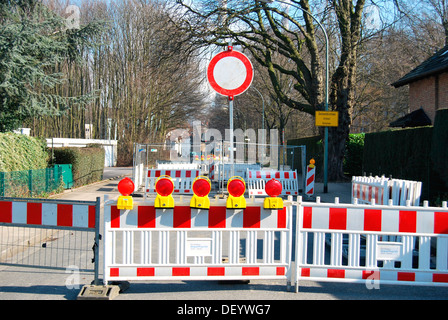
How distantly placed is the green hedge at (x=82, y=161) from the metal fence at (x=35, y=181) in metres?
0.67

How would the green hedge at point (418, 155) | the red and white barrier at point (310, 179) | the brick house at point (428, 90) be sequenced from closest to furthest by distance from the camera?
1. the green hedge at point (418, 155)
2. the red and white barrier at point (310, 179)
3. the brick house at point (428, 90)

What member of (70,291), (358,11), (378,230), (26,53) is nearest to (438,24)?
Answer: (358,11)

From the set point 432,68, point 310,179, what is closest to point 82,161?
point 310,179

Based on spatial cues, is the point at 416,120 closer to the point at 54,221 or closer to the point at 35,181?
the point at 35,181

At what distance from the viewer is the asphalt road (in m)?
5.21

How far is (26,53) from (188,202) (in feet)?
42.5

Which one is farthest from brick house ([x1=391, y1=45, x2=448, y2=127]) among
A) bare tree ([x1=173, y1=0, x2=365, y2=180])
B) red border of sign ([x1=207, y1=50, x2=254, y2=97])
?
red border of sign ([x1=207, y1=50, x2=254, y2=97])

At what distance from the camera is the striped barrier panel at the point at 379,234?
17.5ft

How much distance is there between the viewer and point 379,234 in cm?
538

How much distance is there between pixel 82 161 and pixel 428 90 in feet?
57.2

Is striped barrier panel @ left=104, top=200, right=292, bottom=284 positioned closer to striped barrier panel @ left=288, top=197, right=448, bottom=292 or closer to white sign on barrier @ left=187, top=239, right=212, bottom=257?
white sign on barrier @ left=187, top=239, right=212, bottom=257

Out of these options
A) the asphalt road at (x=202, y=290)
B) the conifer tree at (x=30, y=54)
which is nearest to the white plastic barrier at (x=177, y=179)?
the conifer tree at (x=30, y=54)

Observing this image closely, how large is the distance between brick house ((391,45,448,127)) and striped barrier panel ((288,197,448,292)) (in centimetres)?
1603

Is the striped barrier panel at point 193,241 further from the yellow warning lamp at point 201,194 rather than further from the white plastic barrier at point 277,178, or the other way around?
the white plastic barrier at point 277,178
